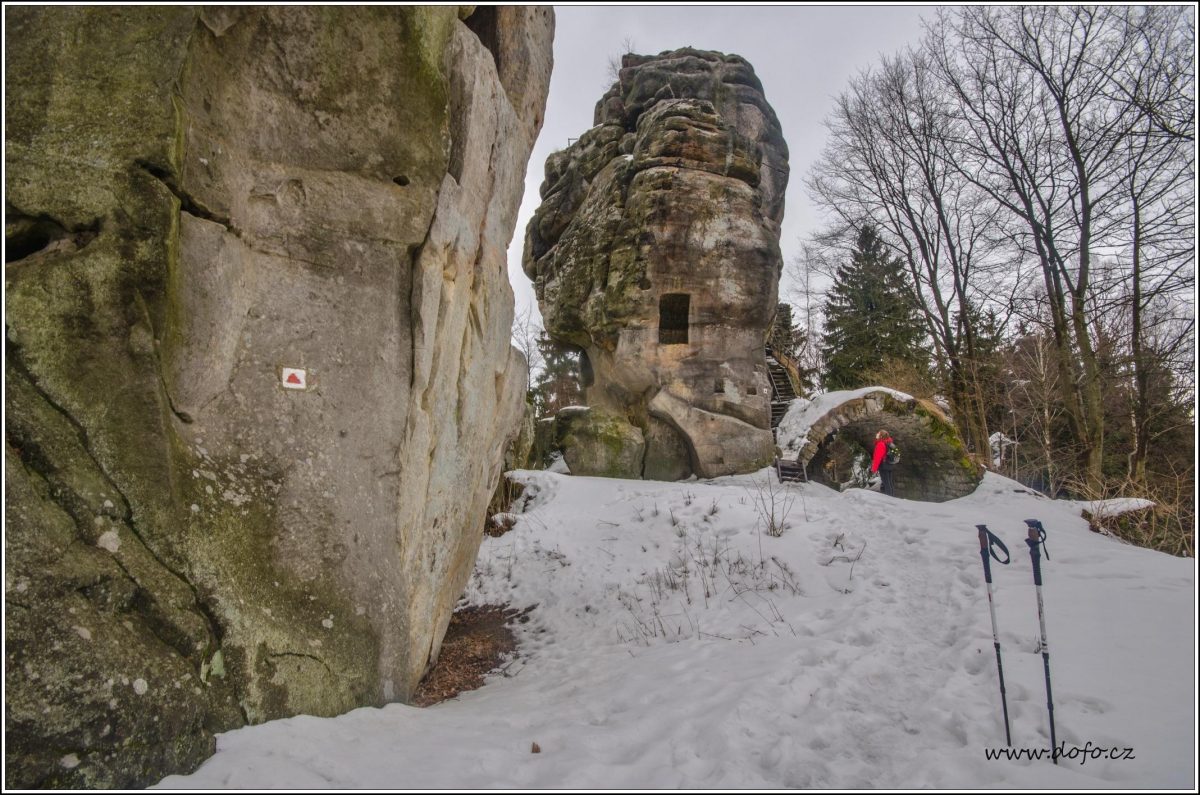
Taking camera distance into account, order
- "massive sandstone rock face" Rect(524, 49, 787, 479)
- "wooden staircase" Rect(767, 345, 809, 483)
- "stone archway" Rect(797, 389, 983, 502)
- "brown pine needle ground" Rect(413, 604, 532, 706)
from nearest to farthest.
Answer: "brown pine needle ground" Rect(413, 604, 532, 706)
"stone archway" Rect(797, 389, 983, 502)
"massive sandstone rock face" Rect(524, 49, 787, 479)
"wooden staircase" Rect(767, 345, 809, 483)

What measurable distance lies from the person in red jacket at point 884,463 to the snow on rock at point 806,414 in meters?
0.97

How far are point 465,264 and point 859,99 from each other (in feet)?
61.3

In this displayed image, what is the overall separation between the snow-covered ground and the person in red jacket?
4.13 m

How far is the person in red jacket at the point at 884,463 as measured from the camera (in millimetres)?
11602

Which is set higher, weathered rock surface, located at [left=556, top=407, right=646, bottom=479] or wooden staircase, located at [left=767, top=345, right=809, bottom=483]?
wooden staircase, located at [left=767, top=345, right=809, bottom=483]

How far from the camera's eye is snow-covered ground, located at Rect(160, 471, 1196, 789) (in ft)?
9.18

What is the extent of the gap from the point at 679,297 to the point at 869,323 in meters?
10.3

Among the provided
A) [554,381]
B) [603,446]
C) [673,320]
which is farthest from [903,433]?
[554,381]

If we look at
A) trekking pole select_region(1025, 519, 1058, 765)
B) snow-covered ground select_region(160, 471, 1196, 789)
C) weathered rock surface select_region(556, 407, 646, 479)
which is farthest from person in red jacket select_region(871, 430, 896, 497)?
trekking pole select_region(1025, 519, 1058, 765)

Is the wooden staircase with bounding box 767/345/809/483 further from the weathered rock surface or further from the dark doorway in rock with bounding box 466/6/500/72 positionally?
the dark doorway in rock with bounding box 466/6/500/72

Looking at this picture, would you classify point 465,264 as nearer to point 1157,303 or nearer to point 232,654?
point 232,654

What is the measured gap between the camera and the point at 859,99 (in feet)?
60.1

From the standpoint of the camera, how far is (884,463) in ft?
39.5

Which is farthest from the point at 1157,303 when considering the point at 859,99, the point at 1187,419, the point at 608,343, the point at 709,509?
the point at 859,99
